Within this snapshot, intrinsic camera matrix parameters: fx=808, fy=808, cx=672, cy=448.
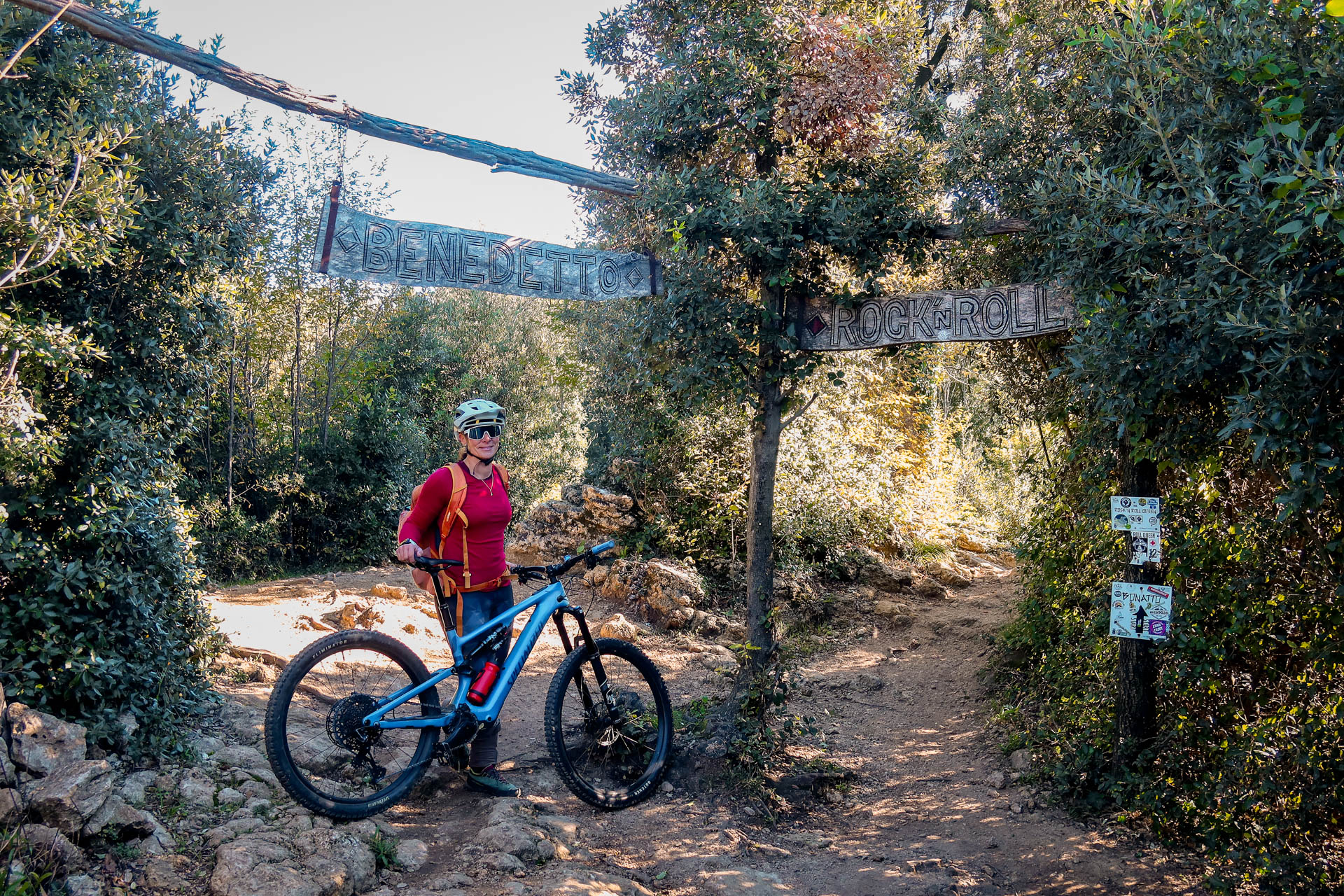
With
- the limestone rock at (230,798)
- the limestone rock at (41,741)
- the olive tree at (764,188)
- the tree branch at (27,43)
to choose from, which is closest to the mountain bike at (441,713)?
the limestone rock at (230,798)

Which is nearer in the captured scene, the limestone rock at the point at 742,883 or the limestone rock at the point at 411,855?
the limestone rock at the point at 411,855

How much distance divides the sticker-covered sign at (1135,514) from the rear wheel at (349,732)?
376cm

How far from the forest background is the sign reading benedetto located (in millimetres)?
212

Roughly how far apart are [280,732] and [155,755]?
34.2 inches

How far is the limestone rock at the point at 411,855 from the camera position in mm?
3369

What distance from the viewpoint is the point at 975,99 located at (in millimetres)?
5586

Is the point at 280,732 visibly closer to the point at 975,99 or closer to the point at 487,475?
the point at 487,475

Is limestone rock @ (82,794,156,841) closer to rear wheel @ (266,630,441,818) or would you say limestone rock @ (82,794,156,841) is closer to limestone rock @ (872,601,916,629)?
rear wheel @ (266,630,441,818)

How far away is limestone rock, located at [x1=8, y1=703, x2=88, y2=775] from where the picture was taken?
305cm

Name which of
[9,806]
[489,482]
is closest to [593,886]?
[489,482]

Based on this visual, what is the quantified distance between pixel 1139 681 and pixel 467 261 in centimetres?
476

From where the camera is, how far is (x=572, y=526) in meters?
10.8

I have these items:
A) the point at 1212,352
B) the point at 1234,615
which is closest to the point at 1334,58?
the point at 1212,352

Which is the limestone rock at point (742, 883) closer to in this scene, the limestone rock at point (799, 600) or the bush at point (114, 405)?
the bush at point (114, 405)
